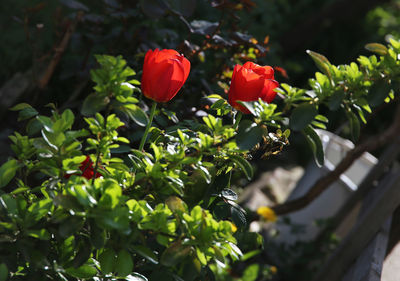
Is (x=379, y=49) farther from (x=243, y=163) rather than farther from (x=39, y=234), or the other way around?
(x=39, y=234)

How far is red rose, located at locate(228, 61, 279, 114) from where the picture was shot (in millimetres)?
877

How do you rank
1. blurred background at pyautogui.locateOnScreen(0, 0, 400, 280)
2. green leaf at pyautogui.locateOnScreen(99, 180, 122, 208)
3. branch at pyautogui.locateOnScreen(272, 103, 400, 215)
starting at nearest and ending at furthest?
green leaf at pyautogui.locateOnScreen(99, 180, 122, 208)
blurred background at pyautogui.locateOnScreen(0, 0, 400, 280)
branch at pyautogui.locateOnScreen(272, 103, 400, 215)

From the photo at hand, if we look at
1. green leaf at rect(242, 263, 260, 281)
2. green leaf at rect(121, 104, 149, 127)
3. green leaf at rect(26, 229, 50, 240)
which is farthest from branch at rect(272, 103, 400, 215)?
green leaf at rect(26, 229, 50, 240)

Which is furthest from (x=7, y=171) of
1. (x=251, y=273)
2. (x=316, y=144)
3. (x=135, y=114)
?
(x=251, y=273)

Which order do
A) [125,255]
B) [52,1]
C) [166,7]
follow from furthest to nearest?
[52,1]
[166,7]
[125,255]

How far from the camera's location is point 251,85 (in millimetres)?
877

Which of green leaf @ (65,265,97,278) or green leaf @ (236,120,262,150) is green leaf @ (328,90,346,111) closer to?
green leaf @ (236,120,262,150)

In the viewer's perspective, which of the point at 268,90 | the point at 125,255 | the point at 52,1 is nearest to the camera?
the point at 125,255

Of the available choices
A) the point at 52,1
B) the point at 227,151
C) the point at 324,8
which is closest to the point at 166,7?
the point at 227,151

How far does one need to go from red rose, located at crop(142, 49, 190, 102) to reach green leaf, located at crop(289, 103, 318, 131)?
220 millimetres

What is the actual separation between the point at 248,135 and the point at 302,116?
101mm

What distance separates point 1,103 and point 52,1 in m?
A: 0.99

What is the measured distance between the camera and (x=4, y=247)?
0.75 metres

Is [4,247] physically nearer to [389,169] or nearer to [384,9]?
[389,169]
